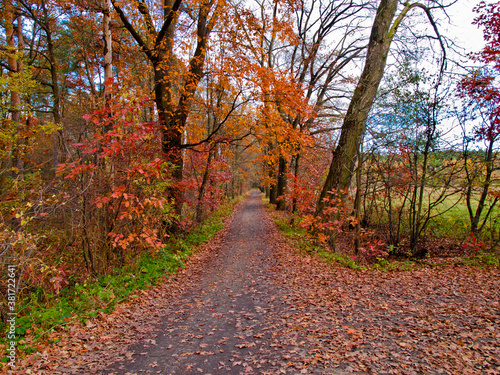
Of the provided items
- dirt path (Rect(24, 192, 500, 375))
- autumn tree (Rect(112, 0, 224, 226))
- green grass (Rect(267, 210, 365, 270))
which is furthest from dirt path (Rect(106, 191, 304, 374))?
autumn tree (Rect(112, 0, 224, 226))

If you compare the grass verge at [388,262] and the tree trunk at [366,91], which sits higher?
the tree trunk at [366,91]

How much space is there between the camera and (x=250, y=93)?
909cm

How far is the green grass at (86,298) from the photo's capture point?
3932mm

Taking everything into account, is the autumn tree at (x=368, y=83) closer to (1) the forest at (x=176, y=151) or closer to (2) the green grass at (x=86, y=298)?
(1) the forest at (x=176, y=151)

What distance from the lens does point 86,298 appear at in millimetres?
4711

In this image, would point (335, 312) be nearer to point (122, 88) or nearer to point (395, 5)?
point (122, 88)

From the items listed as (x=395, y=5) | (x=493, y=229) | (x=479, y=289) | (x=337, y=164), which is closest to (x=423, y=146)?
(x=337, y=164)

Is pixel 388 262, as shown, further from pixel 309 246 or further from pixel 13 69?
pixel 13 69

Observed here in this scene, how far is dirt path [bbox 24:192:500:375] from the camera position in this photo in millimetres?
3254

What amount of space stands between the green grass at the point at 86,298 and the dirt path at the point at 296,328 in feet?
0.72

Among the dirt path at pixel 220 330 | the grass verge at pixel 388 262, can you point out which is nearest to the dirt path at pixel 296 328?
the dirt path at pixel 220 330

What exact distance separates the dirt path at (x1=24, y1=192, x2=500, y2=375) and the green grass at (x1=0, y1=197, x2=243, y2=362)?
8.7 inches

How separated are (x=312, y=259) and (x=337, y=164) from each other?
10.4 feet

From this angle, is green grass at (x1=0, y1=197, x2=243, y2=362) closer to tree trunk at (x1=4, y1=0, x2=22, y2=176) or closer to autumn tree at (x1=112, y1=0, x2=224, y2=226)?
autumn tree at (x1=112, y1=0, x2=224, y2=226)
